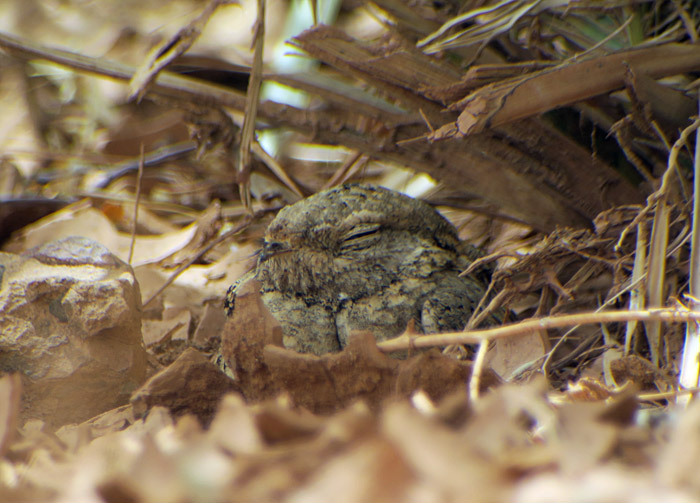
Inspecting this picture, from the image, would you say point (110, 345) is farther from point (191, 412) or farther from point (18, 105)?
point (18, 105)

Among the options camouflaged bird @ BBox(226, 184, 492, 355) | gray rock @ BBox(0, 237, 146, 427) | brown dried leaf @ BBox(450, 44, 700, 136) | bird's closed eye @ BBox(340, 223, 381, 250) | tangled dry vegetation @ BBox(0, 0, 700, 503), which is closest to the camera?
tangled dry vegetation @ BBox(0, 0, 700, 503)

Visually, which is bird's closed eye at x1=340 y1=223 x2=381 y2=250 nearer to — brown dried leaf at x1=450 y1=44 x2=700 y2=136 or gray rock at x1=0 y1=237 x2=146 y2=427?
brown dried leaf at x1=450 y1=44 x2=700 y2=136

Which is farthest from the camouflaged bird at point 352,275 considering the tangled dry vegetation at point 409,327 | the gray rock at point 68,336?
the gray rock at point 68,336

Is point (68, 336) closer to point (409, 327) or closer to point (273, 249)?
point (273, 249)

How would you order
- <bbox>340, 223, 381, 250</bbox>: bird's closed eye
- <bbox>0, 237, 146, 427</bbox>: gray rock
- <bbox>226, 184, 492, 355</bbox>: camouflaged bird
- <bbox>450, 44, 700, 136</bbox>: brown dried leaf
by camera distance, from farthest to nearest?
<bbox>340, 223, 381, 250</bbox>: bird's closed eye < <bbox>226, 184, 492, 355</bbox>: camouflaged bird < <bbox>450, 44, 700, 136</bbox>: brown dried leaf < <bbox>0, 237, 146, 427</bbox>: gray rock

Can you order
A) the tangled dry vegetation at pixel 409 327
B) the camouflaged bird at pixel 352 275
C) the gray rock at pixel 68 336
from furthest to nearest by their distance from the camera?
the camouflaged bird at pixel 352 275 < the gray rock at pixel 68 336 < the tangled dry vegetation at pixel 409 327

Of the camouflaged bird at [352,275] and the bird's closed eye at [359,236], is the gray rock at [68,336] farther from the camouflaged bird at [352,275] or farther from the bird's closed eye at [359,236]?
the bird's closed eye at [359,236]

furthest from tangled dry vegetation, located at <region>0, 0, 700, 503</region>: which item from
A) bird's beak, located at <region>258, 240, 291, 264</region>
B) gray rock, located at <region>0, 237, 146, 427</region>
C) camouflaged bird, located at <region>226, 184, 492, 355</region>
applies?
bird's beak, located at <region>258, 240, 291, 264</region>

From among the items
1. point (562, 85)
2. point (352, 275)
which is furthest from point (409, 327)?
point (562, 85)

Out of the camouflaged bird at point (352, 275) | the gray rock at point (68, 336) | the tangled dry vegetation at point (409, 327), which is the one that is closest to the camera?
the tangled dry vegetation at point (409, 327)
